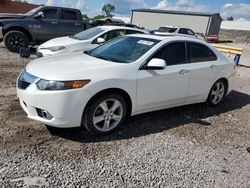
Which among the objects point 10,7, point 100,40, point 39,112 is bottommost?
point 10,7

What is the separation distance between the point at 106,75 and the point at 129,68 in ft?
1.52

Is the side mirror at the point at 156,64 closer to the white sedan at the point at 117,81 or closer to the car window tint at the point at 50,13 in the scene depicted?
the white sedan at the point at 117,81

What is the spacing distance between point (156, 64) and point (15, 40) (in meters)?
8.38

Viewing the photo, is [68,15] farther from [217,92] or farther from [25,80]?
[25,80]

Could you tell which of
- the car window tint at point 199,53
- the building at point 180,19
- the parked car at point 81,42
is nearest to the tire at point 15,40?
the parked car at point 81,42

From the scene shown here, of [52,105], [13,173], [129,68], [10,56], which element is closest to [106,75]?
[129,68]

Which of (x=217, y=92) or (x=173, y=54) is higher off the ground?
(x=173, y=54)

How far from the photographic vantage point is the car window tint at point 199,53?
5.61 metres

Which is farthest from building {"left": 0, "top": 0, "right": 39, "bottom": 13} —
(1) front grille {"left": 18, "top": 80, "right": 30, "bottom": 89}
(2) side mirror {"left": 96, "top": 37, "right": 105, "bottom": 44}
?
(1) front grille {"left": 18, "top": 80, "right": 30, "bottom": 89}

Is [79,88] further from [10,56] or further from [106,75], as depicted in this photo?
[10,56]

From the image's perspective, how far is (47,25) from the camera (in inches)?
469

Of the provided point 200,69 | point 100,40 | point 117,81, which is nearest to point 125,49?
point 117,81

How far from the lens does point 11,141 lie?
4062mm

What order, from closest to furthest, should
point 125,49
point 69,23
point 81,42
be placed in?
point 125,49 → point 81,42 → point 69,23
